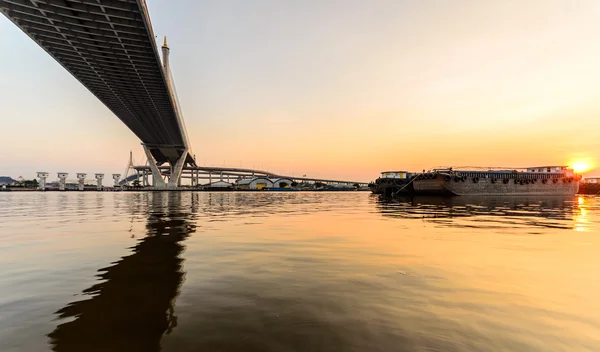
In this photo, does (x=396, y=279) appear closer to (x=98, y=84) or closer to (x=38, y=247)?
(x=38, y=247)

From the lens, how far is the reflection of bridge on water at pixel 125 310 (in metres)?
3.64

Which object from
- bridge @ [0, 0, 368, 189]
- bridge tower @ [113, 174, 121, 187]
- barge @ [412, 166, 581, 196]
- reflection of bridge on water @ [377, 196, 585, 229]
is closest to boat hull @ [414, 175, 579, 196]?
barge @ [412, 166, 581, 196]

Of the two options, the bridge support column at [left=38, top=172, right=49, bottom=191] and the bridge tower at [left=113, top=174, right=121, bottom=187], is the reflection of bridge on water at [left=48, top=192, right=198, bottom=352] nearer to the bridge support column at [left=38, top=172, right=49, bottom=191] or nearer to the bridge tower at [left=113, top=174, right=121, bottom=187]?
the bridge support column at [left=38, top=172, right=49, bottom=191]

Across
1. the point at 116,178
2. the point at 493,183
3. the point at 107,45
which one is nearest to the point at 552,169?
the point at 493,183

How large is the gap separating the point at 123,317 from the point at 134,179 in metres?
219

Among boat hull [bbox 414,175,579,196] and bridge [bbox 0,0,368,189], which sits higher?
bridge [bbox 0,0,368,189]

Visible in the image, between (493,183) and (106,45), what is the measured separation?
7230cm

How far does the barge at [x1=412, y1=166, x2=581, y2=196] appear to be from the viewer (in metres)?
54.8

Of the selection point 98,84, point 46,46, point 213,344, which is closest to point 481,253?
point 213,344

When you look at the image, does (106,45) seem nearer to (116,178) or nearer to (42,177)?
(42,177)

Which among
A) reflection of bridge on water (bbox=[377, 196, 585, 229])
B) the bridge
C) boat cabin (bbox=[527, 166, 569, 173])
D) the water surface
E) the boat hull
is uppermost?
the bridge

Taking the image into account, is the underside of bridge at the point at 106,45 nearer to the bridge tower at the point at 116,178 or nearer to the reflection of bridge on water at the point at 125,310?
the reflection of bridge on water at the point at 125,310

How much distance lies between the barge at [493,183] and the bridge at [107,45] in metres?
52.4

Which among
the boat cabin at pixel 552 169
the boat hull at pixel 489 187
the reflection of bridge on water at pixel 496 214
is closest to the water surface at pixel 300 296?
the reflection of bridge on water at pixel 496 214
